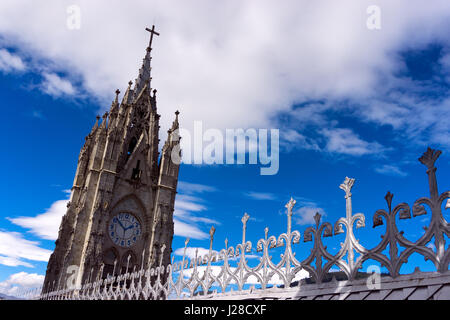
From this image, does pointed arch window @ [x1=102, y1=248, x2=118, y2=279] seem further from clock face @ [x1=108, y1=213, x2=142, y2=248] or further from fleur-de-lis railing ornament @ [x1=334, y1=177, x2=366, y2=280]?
fleur-de-lis railing ornament @ [x1=334, y1=177, x2=366, y2=280]

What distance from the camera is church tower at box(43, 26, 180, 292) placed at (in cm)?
3178

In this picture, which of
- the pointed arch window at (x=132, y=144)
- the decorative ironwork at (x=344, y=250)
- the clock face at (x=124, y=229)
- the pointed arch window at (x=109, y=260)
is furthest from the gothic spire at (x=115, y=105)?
the decorative ironwork at (x=344, y=250)

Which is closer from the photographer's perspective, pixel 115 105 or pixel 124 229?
pixel 124 229

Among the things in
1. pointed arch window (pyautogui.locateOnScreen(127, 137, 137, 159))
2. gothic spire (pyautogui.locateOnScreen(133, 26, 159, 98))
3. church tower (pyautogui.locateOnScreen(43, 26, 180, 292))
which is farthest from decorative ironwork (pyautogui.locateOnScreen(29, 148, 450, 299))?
gothic spire (pyautogui.locateOnScreen(133, 26, 159, 98))

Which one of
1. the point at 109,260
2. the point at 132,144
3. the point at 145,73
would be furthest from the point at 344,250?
the point at 145,73

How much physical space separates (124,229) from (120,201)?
2636mm

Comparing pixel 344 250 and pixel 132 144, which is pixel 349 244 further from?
pixel 132 144

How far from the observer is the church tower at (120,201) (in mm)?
31781

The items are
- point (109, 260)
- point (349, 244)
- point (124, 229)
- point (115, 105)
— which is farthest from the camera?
point (115, 105)

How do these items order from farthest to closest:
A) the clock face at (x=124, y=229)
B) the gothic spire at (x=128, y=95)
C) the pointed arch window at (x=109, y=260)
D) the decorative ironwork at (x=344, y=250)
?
the gothic spire at (x=128, y=95) < the clock face at (x=124, y=229) < the pointed arch window at (x=109, y=260) < the decorative ironwork at (x=344, y=250)

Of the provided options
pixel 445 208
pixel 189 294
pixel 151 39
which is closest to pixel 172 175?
pixel 151 39

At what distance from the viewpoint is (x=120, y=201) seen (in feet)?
117

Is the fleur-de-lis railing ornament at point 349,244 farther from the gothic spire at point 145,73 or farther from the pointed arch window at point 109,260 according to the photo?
the gothic spire at point 145,73
